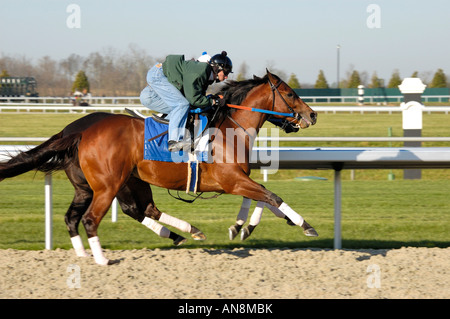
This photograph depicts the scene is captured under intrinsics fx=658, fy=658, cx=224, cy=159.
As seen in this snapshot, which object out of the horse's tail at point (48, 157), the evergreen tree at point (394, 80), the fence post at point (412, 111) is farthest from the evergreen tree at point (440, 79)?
the horse's tail at point (48, 157)

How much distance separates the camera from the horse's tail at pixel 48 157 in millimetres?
5547

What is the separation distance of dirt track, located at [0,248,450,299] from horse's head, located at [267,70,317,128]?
1181mm

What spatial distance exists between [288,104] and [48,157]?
6.96 feet

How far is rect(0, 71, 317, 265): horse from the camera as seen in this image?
5.40m

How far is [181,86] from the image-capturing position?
5617 millimetres

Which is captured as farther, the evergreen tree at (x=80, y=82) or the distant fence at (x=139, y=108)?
the evergreen tree at (x=80, y=82)

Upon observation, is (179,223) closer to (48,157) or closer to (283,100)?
(48,157)

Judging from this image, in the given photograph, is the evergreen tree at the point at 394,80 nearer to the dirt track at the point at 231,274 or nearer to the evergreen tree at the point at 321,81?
the evergreen tree at the point at 321,81

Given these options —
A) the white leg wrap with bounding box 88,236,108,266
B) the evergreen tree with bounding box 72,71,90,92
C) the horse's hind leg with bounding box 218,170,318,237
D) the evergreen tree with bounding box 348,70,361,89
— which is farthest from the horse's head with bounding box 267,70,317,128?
the evergreen tree with bounding box 348,70,361,89

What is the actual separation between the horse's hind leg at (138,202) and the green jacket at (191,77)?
1.05m

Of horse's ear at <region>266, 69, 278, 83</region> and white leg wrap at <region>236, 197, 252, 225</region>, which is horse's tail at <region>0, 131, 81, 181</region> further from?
horse's ear at <region>266, 69, 278, 83</region>

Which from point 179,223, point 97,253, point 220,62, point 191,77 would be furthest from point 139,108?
point 97,253
